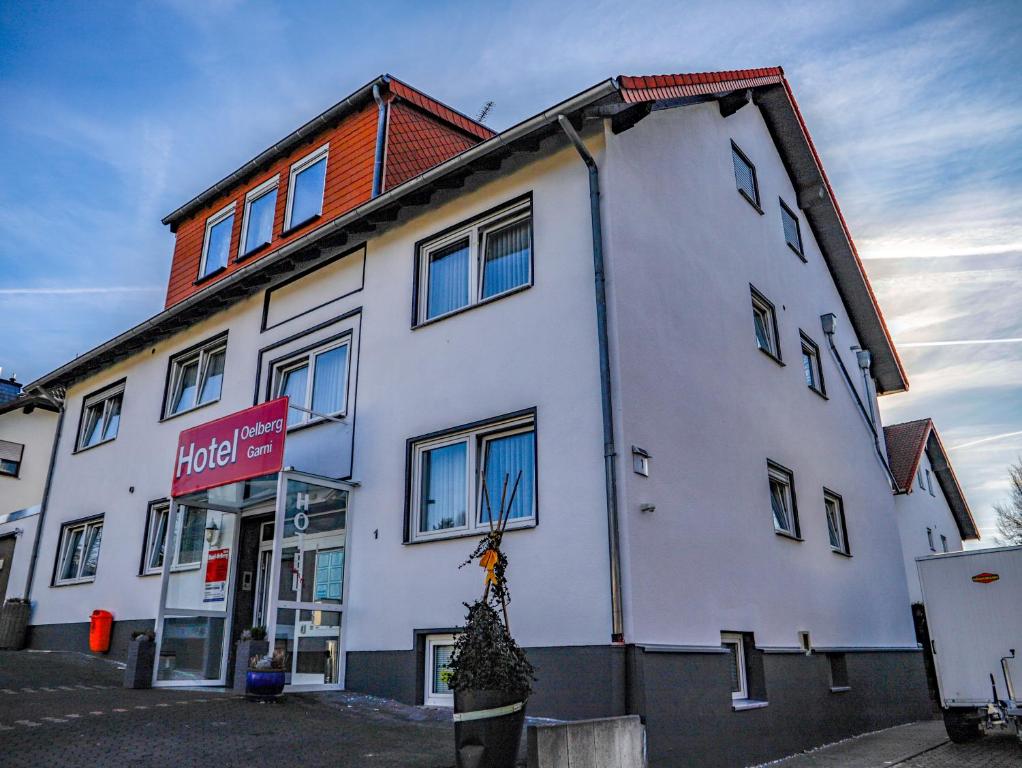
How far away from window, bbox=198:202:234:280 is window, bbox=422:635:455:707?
9.61 m

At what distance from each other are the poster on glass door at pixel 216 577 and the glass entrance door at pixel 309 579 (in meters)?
2.37

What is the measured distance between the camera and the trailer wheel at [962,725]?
10.5 meters

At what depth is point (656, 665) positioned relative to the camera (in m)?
7.16

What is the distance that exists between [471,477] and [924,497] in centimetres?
1841

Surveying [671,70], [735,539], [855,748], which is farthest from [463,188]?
[855,748]

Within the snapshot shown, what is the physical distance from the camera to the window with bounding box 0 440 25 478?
1847cm

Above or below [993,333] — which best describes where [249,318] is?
below

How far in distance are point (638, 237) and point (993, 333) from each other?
18.2m

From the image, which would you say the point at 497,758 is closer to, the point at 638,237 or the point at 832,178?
the point at 638,237

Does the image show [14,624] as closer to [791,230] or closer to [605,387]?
[605,387]

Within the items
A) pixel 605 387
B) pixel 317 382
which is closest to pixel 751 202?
pixel 605 387

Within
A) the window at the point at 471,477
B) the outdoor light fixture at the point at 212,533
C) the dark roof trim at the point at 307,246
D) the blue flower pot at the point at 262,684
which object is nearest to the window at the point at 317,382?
the dark roof trim at the point at 307,246

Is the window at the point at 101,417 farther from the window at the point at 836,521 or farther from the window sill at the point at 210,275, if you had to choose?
the window at the point at 836,521

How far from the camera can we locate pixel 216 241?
16.0 metres
